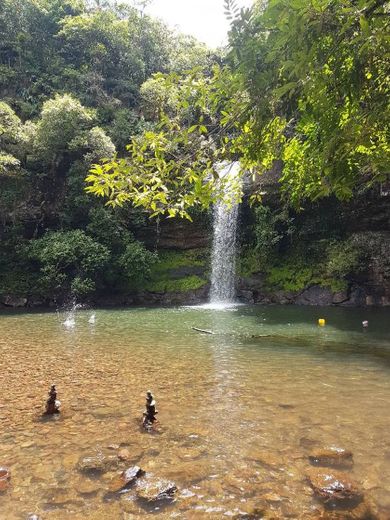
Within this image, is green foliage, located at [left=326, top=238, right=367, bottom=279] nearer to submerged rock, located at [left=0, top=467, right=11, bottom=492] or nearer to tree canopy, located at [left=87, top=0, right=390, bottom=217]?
tree canopy, located at [left=87, top=0, right=390, bottom=217]

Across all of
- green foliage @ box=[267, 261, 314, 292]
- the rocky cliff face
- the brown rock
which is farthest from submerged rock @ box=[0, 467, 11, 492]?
green foliage @ box=[267, 261, 314, 292]

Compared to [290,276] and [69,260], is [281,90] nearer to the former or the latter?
[69,260]

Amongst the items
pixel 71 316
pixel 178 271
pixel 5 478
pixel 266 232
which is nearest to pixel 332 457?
pixel 5 478

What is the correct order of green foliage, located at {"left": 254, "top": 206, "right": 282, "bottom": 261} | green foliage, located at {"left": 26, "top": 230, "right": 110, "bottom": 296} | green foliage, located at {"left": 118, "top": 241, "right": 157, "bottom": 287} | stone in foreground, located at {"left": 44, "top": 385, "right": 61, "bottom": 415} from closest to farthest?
stone in foreground, located at {"left": 44, "top": 385, "right": 61, "bottom": 415} < green foliage, located at {"left": 26, "top": 230, "right": 110, "bottom": 296} < green foliage, located at {"left": 118, "top": 241, "right": 157, "bottom": 287} < green foliage, located at {"left": 254, "top": 206, "right": 282, "bottom": 261}

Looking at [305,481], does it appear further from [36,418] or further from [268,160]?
[36,418]

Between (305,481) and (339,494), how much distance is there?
1.11ft

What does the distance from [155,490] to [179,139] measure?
3.01 metres

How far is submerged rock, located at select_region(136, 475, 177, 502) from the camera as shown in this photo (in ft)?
11.3

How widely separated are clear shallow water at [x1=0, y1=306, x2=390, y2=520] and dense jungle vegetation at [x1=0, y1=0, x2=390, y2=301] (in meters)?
2.59

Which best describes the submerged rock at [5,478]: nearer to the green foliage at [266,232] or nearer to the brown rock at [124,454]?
the brown rock at [124,454]

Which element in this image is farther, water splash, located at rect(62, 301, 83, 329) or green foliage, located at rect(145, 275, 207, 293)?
green foliage, located at rect(145, 275, 207, 293)

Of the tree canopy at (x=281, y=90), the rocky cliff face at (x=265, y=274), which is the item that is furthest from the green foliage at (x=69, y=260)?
the tree canopy at (x=281, y=90)

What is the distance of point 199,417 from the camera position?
535cm

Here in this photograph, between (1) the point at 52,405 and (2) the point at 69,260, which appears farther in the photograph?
(2) the point at 69,260
